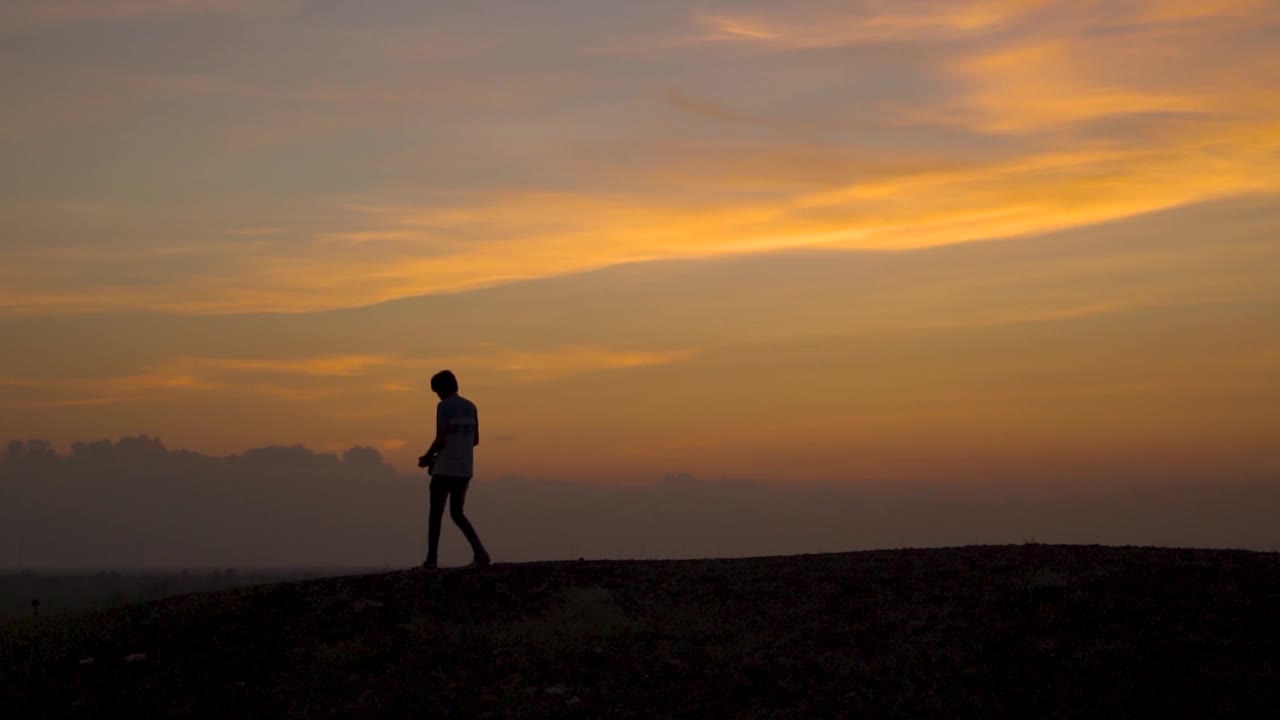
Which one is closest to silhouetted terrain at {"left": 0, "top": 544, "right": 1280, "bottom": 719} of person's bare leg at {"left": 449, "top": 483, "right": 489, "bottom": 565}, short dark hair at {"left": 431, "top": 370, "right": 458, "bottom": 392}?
person's bare leg at {"left": 449, "top": 483, "right": 489, "bottom": 565}

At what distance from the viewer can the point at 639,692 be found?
43.9ft

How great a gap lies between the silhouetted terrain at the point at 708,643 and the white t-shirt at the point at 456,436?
1.29 meters

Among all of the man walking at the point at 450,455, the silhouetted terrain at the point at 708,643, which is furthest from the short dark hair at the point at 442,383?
the silhouetted terrain at the point at 708,643

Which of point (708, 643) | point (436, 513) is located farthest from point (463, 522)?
point (708, 643)

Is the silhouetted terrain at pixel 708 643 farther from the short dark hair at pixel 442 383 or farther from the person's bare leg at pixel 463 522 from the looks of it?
the short dark hair at pixel 442 383

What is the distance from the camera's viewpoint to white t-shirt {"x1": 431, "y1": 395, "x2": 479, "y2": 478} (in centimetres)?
1733

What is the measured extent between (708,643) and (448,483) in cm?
450

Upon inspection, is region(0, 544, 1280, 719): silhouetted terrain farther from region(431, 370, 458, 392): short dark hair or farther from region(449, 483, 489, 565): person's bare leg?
region(431, 370, 458, 392): short dark hair

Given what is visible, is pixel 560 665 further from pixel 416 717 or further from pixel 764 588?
pixel 764 588

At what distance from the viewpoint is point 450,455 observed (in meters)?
17.4

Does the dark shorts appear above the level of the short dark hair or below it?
below

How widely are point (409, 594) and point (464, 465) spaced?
1.90 metres

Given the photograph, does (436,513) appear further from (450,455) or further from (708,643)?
(708,643)

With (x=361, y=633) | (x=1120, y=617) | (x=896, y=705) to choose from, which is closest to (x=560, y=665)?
(x=361, y=633)
